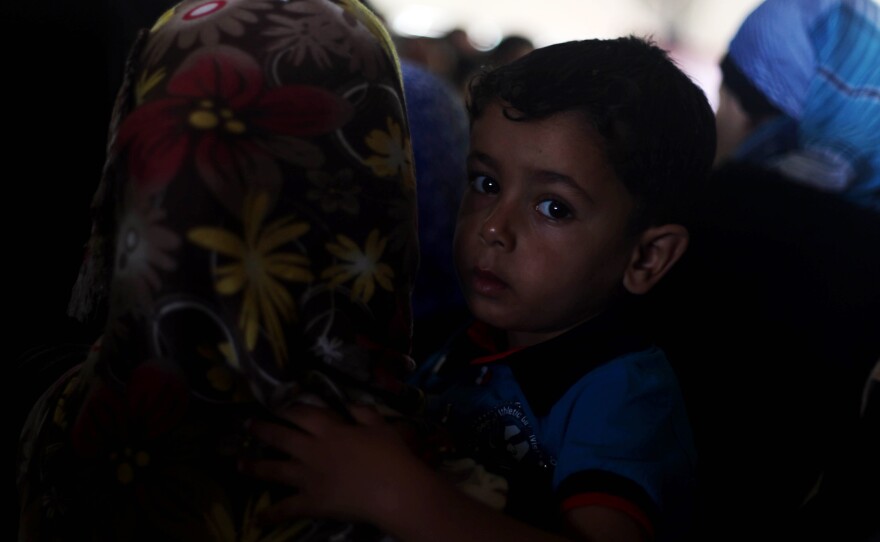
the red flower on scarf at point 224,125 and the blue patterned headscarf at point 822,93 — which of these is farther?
the blue patterned headscarf at point 822,93

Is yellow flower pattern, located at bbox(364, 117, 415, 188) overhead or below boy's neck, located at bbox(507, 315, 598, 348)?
overhead

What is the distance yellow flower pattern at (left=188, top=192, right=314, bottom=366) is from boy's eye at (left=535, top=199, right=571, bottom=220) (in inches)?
12.0

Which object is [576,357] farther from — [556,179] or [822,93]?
[822,93]

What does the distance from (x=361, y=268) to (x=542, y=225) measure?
0.26 metres

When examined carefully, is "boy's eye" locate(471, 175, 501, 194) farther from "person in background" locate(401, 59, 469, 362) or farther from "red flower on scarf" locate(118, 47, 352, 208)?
"red flower on scarf" locate(118, 47, 352, 208)

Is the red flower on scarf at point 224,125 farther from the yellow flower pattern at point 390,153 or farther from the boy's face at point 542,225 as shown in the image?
the boy's face at point 542,225

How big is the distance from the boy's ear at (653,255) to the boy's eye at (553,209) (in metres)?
0.10

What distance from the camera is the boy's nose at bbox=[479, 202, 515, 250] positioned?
2.54 feet

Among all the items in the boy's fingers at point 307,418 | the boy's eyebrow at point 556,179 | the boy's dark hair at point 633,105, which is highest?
the boy's dark hair at point 633,105

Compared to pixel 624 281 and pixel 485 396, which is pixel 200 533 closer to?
pixel 485 396

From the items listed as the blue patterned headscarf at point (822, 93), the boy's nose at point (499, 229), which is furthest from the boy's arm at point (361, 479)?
the blue patterned headscarf at point (822, 93)

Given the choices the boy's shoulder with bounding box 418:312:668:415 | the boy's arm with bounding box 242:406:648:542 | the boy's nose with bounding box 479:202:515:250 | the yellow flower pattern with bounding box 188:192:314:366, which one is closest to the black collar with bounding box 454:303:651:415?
the boy's shoulder with bounding box 418:312:668:415

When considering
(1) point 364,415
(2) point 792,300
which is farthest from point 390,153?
(2) point 792,300

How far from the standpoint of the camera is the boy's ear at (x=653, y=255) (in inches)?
32.6
